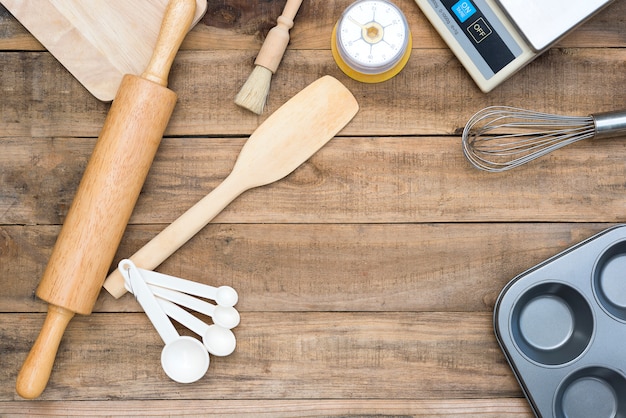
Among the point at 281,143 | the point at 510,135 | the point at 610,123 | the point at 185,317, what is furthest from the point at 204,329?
the point at 610,123

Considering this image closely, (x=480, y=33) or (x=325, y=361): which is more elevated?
(x=480, y=33)

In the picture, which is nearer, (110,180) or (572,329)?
(110,180)

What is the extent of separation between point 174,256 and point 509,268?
1.56 feet

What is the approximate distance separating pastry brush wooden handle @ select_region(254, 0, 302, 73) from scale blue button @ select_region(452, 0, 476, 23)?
213 mm

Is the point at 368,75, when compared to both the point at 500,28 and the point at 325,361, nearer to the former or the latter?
the point at 500,28

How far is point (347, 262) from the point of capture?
0.81 m

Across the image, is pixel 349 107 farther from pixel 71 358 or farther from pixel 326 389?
pixel 71 358

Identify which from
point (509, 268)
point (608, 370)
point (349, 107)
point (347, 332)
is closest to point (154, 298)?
point (347, 332)

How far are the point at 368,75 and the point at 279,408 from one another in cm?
49

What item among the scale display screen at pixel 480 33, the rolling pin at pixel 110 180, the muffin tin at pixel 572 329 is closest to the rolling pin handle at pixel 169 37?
the rolling pin at pixel 110 180

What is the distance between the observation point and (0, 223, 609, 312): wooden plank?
0.81 meters

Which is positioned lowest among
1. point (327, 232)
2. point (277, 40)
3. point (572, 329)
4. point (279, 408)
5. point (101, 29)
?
point (572, 329)

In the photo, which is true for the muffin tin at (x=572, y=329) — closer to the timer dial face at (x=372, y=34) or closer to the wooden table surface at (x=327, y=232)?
the wooden table surface at (x=327, y=232)

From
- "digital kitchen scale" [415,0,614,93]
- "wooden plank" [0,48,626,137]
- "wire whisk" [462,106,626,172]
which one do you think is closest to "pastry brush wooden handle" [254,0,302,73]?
"wooden plank" [0,48,626,137]
